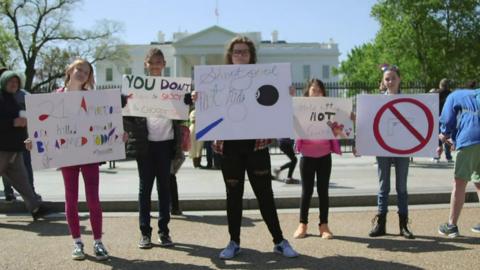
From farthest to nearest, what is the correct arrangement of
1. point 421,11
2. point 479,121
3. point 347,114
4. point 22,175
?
point 421,11 < point 22,175 < point 347,114 < point 479,121

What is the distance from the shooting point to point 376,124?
20.7 ft

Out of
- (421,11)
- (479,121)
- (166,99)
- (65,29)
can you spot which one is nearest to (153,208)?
(166,99)

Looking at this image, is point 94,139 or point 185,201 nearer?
point 94,139

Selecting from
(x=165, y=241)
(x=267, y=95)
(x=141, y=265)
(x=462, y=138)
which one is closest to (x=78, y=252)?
(x=141, y=265)

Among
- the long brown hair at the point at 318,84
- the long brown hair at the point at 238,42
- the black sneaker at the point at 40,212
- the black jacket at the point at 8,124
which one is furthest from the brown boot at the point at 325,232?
the black jacket at the point at 8,124

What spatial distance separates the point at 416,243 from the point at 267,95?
232 centimetres

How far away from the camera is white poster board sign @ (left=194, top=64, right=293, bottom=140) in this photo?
543 cm

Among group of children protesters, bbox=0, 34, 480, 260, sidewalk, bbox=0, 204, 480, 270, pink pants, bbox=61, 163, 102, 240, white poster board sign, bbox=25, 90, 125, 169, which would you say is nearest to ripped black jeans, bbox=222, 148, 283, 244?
group of children protesters, bbox=0, 34, 480, 260

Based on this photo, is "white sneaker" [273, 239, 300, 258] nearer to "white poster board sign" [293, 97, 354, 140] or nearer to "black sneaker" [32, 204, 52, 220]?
"white poster board sign" [293, 97, 354, 140]

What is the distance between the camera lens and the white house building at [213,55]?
81812 millimetres

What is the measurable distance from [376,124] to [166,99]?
2468 millimetres

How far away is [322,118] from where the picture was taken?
253 inches

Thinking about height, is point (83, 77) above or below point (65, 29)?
below

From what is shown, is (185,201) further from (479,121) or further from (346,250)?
(479,121)
